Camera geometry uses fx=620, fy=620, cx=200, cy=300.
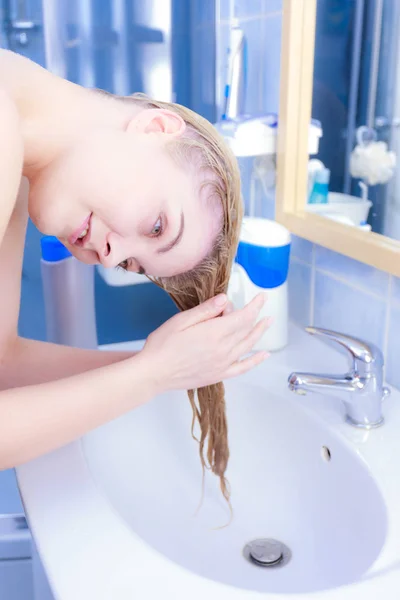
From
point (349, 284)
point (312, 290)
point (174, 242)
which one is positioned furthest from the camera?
point (312, 290)

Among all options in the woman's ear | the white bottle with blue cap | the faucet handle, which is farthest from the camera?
the white bottle with blue cap

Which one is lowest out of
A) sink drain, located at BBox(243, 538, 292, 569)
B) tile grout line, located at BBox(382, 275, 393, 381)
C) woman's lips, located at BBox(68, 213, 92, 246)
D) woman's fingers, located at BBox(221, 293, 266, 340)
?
sink drain, located at BBox(243, 538, 292, 569)

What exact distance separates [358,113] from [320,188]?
147 millimetres

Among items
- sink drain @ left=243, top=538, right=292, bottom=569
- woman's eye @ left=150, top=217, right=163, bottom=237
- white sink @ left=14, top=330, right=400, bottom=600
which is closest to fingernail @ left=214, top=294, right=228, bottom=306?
woman's eye @ left=150, top=217, right=163, bottom=237

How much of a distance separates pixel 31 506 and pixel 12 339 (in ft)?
0.93

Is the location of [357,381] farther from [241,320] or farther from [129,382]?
[129,382]

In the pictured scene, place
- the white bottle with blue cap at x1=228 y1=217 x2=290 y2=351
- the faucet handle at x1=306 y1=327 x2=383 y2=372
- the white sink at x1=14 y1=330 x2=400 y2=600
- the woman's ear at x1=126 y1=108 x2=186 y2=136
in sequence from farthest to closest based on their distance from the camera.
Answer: the white bottle with blue cap at x1=228 y1=217 x2=290 y2=351, the faucet handle at x1=306 y1=327 x2=383 y2=372, the woman's ear at x1=126 y1=108 x2=186 y2=136, the white sink at x1=14 y1=330 x2=400 y2=600

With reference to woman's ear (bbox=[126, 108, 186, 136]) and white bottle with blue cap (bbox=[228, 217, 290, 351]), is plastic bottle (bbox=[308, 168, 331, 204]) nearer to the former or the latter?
white bottle with blue cap (bbox=[228, 217, 290, 351])

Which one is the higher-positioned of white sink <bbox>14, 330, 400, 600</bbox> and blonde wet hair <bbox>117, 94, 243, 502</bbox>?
blonde wet hair <bbox>117, 94, 243, 502</bbox>

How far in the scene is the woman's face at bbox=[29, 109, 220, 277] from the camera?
A: 68 cm

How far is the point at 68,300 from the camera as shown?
1.12 metres

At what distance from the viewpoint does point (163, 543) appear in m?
0.80

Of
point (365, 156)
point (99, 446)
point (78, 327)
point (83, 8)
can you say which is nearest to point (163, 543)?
point (99, 446)

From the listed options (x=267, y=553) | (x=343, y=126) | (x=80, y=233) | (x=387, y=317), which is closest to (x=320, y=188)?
(x=343, y=126)
